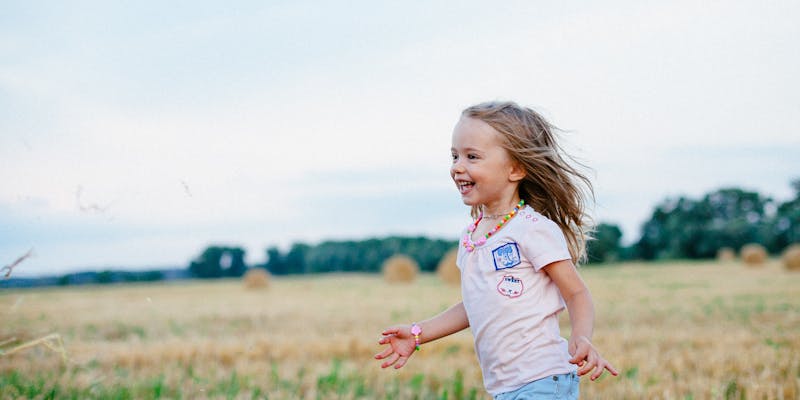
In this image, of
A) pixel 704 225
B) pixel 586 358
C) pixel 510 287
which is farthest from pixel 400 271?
pixel 704 225

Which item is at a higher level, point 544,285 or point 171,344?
point 544,285

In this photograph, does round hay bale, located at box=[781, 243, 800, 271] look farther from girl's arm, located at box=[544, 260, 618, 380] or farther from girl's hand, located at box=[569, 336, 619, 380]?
girl's hand, located at box=[569, 336, 619, 380]

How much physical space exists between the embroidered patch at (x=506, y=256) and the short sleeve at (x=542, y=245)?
0.03 m

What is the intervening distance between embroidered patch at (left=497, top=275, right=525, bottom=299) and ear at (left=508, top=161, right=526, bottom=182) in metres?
0.38

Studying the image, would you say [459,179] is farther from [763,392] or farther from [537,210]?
[763,392]

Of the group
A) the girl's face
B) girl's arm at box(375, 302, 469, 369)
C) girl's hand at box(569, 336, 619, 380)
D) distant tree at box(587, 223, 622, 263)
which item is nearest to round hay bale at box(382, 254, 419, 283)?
girl's arm at box(375, 302, 469, 369)

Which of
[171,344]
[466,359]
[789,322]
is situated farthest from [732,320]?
[171,344]

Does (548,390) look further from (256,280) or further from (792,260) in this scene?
(792,260)

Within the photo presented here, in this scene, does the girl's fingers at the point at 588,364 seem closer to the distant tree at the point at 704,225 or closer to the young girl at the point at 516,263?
the young girl at the point at 516,263

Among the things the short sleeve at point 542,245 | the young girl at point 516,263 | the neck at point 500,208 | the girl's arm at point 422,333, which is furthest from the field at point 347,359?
the short sleeve at point 542,245

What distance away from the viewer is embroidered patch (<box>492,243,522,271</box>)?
104 inches

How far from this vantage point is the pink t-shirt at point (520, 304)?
2.63 meters

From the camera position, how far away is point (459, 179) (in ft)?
9.02

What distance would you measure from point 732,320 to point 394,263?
17738 mm
